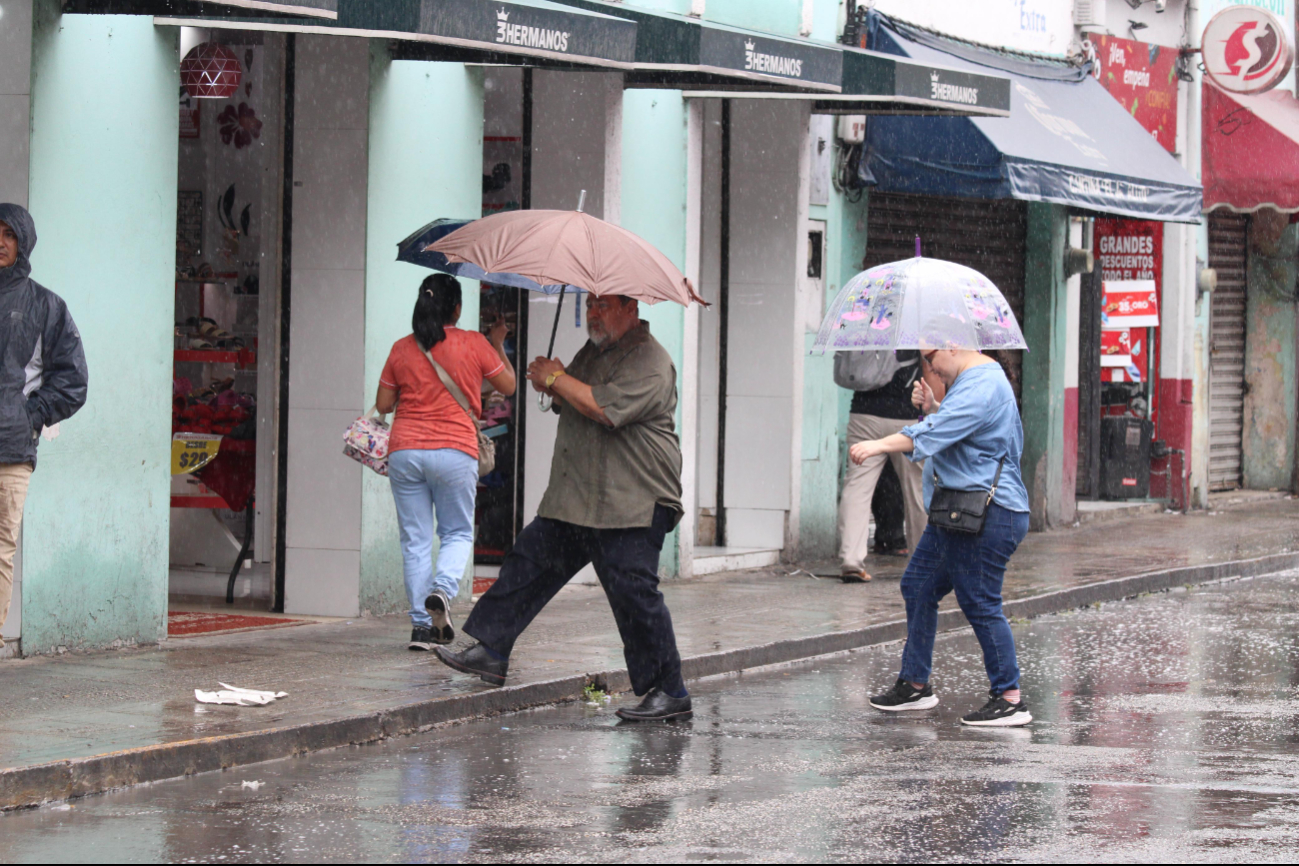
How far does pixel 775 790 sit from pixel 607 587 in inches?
62.7

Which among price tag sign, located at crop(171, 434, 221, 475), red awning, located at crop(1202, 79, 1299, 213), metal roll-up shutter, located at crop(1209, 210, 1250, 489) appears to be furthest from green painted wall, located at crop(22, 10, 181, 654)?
metal roll-up shutter, located at crop(1209, 210, 1250, 489)

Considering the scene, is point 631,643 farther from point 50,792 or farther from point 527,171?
point 527,171

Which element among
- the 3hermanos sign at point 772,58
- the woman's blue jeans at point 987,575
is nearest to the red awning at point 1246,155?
the 3hermanos sign at point 772,58

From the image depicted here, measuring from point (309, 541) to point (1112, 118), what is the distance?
9257mm

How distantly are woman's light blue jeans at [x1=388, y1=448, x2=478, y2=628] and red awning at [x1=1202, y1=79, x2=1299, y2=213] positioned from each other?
1201 centimetres

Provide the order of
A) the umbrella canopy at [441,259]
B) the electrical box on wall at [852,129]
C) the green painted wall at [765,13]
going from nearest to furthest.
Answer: the umbrella canopy at [441,259], the green painted wall at [765,13], the electrical box on wall at [852,129]

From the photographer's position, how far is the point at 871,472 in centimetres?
1283

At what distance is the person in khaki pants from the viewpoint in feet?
41.6

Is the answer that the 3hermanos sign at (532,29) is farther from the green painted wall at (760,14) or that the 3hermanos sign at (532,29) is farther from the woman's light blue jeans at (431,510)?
the green painted wall at (760,14)

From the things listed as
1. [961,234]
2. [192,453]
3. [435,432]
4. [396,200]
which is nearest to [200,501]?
[192,453]

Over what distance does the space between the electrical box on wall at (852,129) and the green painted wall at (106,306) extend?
614 centimetres

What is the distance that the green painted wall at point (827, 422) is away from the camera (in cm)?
1390

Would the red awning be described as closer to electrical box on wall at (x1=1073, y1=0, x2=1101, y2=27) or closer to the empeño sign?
the empeño sign

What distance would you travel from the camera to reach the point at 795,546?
13.8 meters
